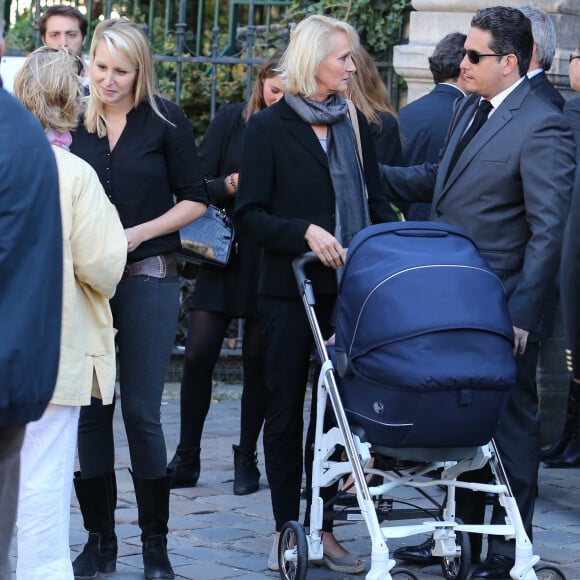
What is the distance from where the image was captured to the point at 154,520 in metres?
4.81

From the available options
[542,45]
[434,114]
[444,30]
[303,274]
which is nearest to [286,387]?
[303,274]

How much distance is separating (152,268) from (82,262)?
72 cm

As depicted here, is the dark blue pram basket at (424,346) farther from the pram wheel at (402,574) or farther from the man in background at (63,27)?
the man in background at (63,27)

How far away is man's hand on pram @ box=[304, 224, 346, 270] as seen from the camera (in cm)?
466

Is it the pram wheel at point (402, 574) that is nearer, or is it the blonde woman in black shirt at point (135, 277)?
the pram wheel at point (402, 574)

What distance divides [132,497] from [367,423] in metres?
1.94

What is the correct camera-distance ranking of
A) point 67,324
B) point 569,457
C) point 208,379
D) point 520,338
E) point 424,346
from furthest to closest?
point 569,457, point 208,379, point 520,338, point 424,346, point 67,324

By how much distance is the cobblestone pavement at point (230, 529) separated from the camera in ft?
16.3

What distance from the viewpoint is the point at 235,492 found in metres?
6.13

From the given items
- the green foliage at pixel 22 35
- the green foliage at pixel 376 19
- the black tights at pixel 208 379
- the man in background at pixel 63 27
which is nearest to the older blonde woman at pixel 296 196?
the black tights at pixel 208 379

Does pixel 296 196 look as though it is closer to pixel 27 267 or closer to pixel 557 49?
pixel 27 267

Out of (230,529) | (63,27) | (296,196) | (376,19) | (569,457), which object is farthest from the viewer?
(376,19)

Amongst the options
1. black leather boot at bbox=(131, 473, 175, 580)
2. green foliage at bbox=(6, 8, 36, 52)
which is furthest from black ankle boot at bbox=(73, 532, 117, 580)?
green foliage at bbox=(6, 8, 36, 52)

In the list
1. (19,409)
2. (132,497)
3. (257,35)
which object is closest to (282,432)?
(132,497)
